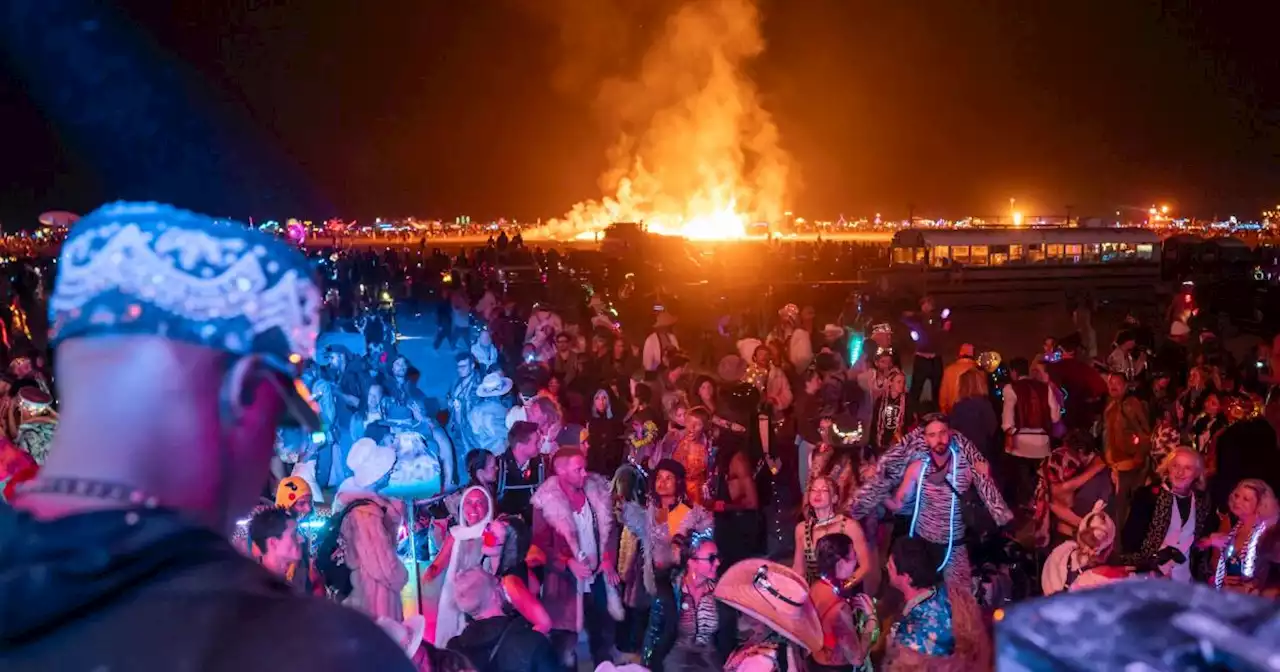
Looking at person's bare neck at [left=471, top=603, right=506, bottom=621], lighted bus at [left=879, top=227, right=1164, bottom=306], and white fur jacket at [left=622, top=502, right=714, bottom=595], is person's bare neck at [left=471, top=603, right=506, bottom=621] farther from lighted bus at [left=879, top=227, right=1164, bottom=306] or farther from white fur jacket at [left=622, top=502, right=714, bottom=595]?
lighted bus at [left=879, top=227, right=1164, bottom=306]

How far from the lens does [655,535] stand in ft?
18.7

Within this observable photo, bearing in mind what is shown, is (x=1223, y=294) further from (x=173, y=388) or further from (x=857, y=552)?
(x=173, y=388)

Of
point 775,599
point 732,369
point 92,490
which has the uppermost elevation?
point 92,490

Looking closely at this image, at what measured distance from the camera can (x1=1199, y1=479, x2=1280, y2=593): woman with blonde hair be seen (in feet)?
15.4

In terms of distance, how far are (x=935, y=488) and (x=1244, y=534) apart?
62.9 inches

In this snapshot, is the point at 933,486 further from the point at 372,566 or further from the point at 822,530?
the point at 372,566

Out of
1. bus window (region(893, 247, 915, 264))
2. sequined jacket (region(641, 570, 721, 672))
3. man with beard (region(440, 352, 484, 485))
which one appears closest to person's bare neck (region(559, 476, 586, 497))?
sequined jacket (region(641, 570, 721, 672))

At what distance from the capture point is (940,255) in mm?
27172

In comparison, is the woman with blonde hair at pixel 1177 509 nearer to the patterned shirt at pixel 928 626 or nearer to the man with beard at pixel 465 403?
the patterned shirt at pixel 928 626

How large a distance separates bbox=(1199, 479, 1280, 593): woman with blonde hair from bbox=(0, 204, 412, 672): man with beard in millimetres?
4946

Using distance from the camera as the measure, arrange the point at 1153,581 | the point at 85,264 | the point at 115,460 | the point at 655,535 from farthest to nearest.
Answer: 1. the point at 655,535
2. the point at 85,264
3. the point at 115,460
4. the point at 1153,581

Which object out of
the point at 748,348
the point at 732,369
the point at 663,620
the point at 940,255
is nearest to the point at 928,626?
the point at 663,620

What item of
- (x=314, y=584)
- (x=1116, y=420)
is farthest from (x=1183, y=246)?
(x=314, y=584)

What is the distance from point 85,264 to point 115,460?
0.30 m
